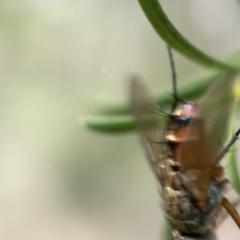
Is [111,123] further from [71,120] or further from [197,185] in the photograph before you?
[71,120]

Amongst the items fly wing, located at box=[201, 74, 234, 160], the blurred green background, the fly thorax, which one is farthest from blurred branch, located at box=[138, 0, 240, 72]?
the blurred green background

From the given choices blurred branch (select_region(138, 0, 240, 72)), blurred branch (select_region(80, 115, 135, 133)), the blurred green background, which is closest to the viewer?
blurred branch (select_region(138, 0, 240, 72))

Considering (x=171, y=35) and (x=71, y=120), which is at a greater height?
(x=171, y=35)

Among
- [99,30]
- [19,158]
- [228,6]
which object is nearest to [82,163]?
[19,158]

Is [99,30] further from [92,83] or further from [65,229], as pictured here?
[65,229]

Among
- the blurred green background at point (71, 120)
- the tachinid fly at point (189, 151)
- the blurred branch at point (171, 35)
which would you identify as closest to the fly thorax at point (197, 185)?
the tachinid fly at point (189, 151)

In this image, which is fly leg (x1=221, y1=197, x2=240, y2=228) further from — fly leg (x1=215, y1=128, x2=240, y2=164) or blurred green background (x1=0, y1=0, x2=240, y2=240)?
blurred green background (x1=0, y1=0, x2=240, y2=240)

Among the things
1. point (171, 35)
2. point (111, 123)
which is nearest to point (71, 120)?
point (111, 123)
